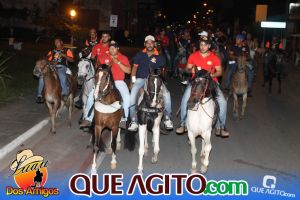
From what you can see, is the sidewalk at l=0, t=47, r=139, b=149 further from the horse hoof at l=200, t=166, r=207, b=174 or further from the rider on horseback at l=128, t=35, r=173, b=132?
the horse hoof at l=200, t=166, r=207, b=174

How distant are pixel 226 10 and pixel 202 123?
3123 inches

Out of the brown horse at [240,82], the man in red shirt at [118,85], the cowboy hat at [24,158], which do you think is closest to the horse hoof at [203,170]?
the man in red shirt at [118,85]

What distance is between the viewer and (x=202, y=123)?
29.4ft

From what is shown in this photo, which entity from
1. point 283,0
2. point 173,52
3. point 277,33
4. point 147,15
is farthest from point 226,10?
point 173,52

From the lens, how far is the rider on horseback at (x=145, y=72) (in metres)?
9.96

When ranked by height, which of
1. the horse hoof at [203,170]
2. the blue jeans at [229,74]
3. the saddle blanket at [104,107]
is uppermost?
the blue jeans at [229,74]

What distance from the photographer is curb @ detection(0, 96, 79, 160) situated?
32.4ft

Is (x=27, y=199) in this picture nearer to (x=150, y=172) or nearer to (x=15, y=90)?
(x=150, y=172)

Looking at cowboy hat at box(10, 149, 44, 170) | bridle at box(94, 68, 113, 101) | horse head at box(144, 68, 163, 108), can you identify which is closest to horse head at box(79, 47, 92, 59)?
cowboy hat at box(10, 149, 44, 170)

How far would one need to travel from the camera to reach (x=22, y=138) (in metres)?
11.0

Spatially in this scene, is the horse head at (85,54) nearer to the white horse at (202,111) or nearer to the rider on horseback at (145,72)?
the rider on horseback at (145,72)

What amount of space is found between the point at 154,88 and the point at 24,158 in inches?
118

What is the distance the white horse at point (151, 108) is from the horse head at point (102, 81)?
0.75m

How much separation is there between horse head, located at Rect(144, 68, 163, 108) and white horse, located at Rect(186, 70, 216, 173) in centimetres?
61
